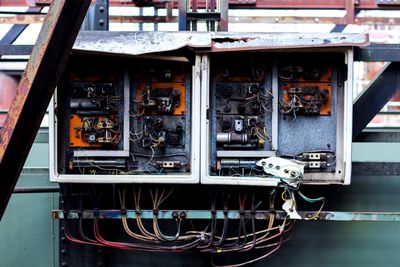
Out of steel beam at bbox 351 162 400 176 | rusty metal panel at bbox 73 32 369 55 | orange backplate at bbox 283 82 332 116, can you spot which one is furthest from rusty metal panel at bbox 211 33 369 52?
steel beam at bbox 351 162 400 176

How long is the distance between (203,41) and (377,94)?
958 millimetres

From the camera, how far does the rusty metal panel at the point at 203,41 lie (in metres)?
2.21

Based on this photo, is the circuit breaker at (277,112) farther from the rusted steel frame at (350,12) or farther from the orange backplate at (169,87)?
the rusted steel frame at (350,12)

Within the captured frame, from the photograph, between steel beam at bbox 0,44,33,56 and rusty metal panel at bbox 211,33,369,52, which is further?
steel beam at bbox 0,44,33,56

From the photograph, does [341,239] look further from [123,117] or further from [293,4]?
[293,4]

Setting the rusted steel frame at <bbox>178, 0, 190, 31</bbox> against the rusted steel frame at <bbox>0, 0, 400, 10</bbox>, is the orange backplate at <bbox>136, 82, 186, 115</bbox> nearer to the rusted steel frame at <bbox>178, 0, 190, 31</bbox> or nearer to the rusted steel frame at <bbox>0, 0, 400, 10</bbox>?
the rusted steel frame at <bbox>178, 0, 190, 31</bbox>

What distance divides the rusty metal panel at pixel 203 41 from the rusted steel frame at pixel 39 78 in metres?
0.84

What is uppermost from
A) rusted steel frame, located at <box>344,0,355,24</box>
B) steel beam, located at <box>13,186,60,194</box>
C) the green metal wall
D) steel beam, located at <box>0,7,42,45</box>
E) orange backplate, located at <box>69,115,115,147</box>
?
rusted steel frame, located at <box>344,0,355,24</box>

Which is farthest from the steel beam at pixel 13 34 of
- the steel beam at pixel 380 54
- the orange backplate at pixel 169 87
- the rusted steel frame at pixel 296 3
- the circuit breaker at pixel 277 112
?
the steel beam at pixel 380 54

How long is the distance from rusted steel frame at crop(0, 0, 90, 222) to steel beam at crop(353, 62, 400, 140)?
5.38 feet

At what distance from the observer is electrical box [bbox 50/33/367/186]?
240cm

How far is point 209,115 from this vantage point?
2.34m

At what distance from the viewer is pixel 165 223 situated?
2.76 m

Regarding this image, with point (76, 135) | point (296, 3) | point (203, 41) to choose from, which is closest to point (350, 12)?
point (296, 3)
